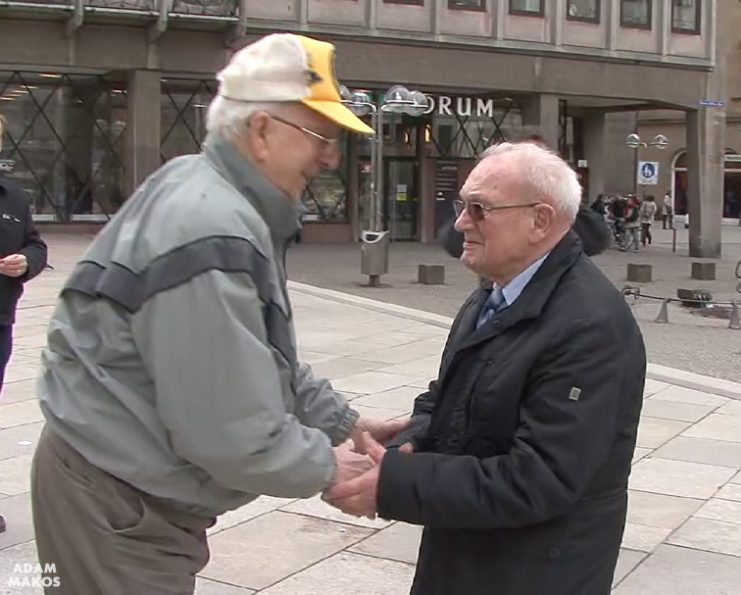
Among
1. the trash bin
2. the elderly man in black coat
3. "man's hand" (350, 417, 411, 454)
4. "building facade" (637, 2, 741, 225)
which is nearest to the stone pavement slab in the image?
"man's hand" (350, 417, 411, 454)

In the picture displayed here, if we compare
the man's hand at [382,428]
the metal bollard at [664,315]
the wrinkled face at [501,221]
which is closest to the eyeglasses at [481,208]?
the wrinkled face at [501,221]

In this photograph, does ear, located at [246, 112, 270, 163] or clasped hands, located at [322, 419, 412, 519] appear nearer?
ear, located at [246, 112, 270, 163]

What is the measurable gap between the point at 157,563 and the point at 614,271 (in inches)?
897

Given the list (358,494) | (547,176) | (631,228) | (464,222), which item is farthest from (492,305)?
(631,228)

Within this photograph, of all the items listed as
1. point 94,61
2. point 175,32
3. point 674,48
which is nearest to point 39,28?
point 94,61

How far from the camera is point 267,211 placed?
2.25 metres

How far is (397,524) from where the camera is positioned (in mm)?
5418

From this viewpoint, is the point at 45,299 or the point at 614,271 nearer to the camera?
the point at 45,299

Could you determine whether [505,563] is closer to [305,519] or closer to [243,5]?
[305,519]

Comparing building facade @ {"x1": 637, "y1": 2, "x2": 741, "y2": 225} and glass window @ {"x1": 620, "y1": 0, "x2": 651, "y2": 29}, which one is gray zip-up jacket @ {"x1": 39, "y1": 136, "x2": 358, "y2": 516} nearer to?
glass window @ {"x1": 620, "y1": 0, "x2": 651, "y2": 29}

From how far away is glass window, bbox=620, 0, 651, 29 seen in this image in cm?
3073

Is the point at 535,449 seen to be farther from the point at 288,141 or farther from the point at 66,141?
the point at 66,141

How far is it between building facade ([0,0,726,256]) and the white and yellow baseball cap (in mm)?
22080

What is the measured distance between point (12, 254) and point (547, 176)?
3.31 metres
